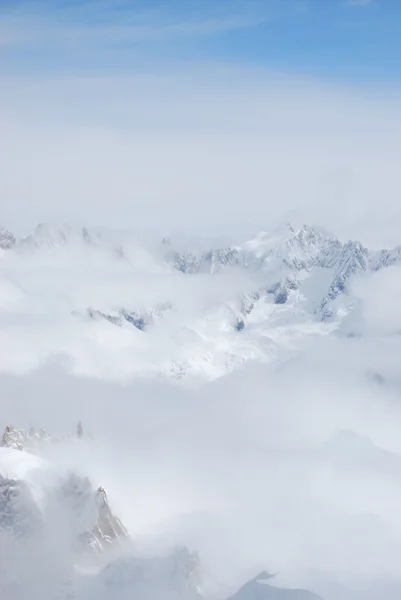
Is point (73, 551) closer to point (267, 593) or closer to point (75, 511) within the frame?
point (75, 511)

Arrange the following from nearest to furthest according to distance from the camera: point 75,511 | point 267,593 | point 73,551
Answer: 1. point 267,593
2. point 73,551
3. point 75,511

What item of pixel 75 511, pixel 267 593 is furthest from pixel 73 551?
pixel 267 593

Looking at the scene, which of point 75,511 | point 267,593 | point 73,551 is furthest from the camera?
point 75,511

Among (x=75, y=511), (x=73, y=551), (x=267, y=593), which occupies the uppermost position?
(x=75, y=511)

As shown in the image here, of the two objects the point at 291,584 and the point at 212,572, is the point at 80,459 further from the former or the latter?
the point at 291,584

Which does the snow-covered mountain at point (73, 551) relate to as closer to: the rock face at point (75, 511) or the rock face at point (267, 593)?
the rock face at point (75, 511)

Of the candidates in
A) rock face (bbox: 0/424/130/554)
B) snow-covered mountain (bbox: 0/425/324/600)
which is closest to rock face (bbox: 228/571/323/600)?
snow-covered mountain (bbox: 0/425/324/600)

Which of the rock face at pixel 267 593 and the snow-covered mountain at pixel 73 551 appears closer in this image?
the rock face at pixel 267 593

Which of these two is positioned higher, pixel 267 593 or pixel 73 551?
pixel 267 593

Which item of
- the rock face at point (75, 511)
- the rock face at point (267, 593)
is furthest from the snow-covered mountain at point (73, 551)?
the rock face at point (267, 593)

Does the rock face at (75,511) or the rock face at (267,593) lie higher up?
the rock face at (75,511)

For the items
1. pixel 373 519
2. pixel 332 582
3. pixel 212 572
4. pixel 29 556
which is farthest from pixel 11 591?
pixel 373 519

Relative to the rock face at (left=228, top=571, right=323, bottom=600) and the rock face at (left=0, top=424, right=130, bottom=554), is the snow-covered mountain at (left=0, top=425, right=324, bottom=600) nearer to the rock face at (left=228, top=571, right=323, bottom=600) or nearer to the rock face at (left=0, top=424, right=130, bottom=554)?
the rock face at (left=0, top=424, right=130, bottom=554)

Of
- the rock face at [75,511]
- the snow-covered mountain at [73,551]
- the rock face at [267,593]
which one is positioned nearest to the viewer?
the rock face at [267,593]
